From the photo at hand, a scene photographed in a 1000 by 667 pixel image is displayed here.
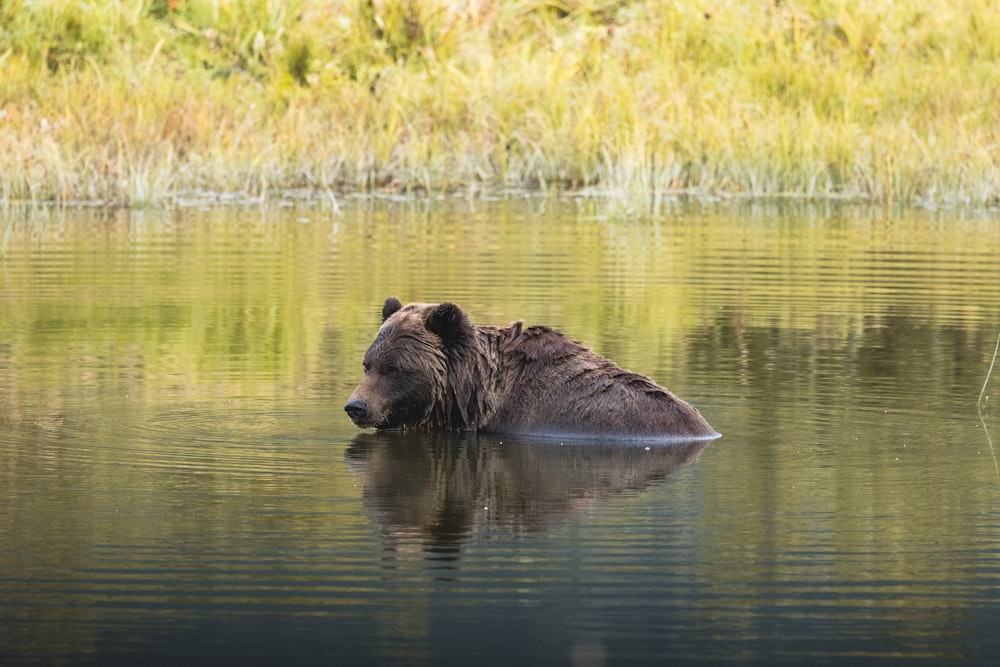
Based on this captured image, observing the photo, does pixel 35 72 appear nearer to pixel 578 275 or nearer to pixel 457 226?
pixel 457 226

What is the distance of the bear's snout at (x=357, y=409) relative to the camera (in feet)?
30.3

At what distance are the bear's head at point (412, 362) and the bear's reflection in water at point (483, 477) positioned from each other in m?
0.16

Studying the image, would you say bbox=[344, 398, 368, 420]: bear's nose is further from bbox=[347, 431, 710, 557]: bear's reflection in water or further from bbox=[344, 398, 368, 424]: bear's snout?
bbox=[347, 431, 710, 557]: bear's reflection in water

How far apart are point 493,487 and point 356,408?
50.0 inches

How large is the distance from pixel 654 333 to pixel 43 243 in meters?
8.53

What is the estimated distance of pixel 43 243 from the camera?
63.8 ft

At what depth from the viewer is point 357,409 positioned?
364 inches

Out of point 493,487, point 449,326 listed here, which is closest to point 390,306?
point 449,326

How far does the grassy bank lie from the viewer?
82.6ft

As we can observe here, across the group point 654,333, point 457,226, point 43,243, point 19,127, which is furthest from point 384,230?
point 654,333

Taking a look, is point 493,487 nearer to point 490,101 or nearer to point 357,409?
point 357,409

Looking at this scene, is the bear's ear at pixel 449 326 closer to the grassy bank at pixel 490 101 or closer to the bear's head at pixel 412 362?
the bear's head at pixel 412 362

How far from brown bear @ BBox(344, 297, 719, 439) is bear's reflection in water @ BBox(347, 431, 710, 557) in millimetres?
113

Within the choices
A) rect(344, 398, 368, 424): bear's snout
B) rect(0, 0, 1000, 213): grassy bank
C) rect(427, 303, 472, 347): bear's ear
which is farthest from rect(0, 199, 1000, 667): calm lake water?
rect(0, 0, 1000, 213): grassy bank
